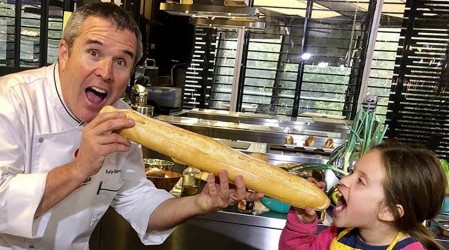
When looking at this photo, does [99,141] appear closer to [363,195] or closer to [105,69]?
[105,69]

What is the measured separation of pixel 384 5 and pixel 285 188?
5.55 m

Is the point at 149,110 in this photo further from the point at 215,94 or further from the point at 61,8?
the point at 215,94

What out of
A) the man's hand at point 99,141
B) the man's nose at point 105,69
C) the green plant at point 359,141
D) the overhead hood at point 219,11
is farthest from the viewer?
the overhead hood at point 219,11

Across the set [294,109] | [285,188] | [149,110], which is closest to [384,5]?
[294,109]

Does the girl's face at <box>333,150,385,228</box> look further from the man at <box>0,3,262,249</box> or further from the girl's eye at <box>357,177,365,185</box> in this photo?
the man at <box>0,3,262,249</box>

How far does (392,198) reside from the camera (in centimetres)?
125

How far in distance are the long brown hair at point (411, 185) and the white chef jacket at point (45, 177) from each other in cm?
72

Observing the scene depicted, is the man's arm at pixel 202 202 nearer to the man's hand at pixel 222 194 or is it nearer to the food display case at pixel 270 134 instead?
the man's hand at pixel 222 194

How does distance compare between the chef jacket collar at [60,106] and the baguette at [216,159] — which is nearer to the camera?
the baguette at [216,159]

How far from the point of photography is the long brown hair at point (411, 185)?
1250 millimetres

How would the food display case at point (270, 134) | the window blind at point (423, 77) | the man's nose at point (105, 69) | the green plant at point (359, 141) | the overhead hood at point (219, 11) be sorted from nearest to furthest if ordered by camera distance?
the man's nose at point (105, 69) < the green plant at point (359, 141) < the food display case at point (270, 134) < the overhead hood at point (219, 11) < the window blind at point (423, 77)

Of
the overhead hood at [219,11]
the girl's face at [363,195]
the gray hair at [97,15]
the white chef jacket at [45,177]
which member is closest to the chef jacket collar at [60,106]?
the white chef jacket at [45,177]

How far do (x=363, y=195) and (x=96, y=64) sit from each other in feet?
2.64

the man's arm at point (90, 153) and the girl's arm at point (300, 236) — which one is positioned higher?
the man's arm at point (90, 153)
